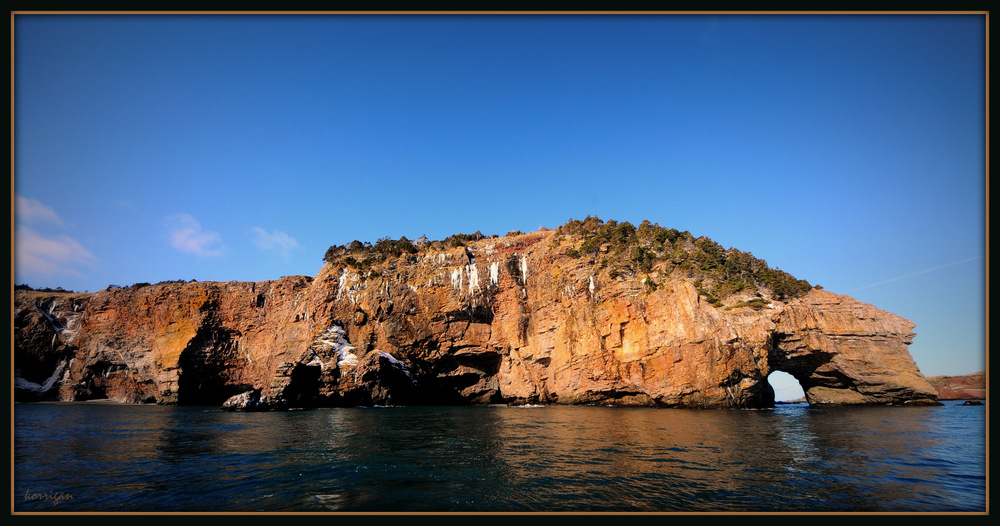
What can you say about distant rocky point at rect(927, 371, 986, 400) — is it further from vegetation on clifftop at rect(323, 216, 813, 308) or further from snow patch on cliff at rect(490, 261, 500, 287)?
snow patch on cliff at rect(490, 261, 500, 287)

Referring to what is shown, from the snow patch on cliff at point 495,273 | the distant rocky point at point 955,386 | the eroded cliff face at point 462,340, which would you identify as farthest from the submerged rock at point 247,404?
the distant rocky point at point 955,386

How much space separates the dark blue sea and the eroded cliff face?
16607mm

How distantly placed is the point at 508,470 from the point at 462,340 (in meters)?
38.8

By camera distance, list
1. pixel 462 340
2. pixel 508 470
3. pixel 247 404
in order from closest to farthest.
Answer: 1. pixel 508 470
2. pixel 247 404
3. pixel 462 340

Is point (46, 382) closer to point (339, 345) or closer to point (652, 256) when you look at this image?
point (339, 345)

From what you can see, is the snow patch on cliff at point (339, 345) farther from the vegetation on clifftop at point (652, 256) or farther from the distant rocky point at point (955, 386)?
the distant rocky point at point (955, 386)

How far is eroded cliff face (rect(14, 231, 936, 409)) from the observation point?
38344 mm

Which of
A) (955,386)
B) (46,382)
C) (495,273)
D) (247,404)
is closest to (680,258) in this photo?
(495,273)

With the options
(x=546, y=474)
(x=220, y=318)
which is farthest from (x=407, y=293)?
(x=546, y=474)

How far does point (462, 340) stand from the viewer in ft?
169

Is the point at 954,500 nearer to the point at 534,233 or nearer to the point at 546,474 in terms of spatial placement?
the point at 546,474

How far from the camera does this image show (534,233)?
2549 inches

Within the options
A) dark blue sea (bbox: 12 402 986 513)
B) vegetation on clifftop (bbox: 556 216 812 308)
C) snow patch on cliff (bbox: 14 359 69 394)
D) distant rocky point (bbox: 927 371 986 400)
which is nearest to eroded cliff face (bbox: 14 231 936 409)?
snow patch on cliff (bbox: 14 359 69 394)
